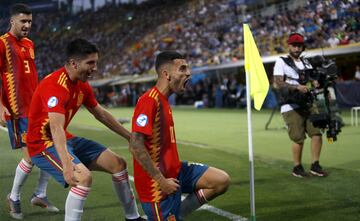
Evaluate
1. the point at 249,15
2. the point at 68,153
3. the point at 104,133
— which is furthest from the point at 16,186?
the point at 249,15

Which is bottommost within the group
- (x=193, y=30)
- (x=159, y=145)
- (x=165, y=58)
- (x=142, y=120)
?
(x=159, y=145)

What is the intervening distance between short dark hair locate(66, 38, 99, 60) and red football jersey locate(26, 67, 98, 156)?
0.68 ft

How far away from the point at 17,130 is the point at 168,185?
2.58 m

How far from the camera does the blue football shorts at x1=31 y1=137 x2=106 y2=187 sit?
4578mm

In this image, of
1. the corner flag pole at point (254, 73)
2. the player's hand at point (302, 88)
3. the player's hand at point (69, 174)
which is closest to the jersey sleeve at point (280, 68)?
the player's hand at point (302, 88)

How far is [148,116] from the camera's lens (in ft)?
13.0

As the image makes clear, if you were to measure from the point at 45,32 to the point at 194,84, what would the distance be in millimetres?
17666

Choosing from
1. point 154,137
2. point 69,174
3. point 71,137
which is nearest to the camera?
point 154,137

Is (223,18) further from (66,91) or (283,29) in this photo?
(66,91)

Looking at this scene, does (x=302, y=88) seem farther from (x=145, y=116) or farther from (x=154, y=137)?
(x=145, y=116)

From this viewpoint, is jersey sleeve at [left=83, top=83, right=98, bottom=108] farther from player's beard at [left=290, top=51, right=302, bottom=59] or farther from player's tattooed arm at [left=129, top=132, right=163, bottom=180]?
player's beard at [left=290, top=51, right=302, bottom=59]

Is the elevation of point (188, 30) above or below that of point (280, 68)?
above

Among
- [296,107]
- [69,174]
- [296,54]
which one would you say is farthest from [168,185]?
[296,54]

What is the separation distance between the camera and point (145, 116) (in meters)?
3.96
